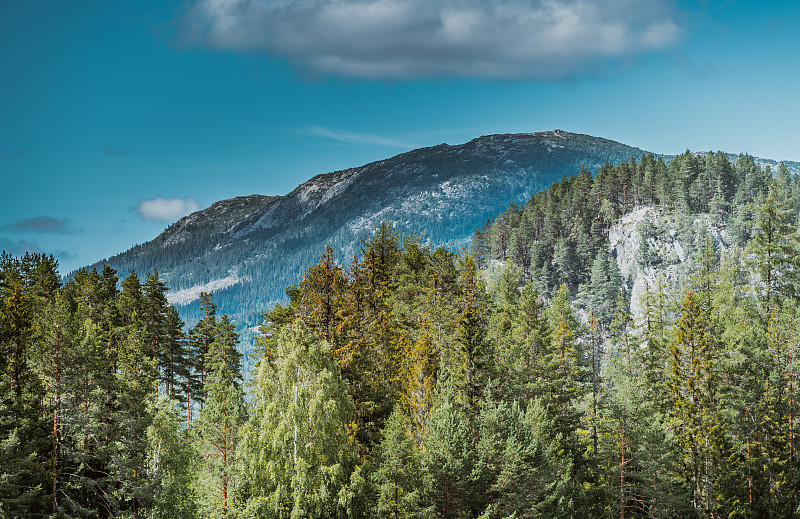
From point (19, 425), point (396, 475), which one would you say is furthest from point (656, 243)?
point (19, 425)

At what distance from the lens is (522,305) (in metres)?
45.6

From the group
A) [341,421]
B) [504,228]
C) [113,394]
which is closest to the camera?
[341,421]

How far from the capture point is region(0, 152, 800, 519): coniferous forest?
1167 inches

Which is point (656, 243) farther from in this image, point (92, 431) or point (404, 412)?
point (92, 431)

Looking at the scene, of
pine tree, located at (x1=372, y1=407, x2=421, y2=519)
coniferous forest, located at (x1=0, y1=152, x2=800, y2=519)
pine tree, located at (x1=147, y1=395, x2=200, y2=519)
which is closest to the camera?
pine tree, located at (x1=372, y1=407, x2=421, y2=519)

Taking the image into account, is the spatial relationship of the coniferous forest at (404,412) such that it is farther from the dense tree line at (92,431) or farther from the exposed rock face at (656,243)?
the exposed rock face at (656,243)

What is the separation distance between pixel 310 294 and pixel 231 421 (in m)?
9.82

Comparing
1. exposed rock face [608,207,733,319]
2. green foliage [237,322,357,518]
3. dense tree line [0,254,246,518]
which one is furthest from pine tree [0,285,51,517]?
exposed rock face [608,207,733,319]

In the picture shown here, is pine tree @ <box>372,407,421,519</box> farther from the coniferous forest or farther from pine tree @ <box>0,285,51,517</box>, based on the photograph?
pine tree @ <box>0,285,51,517</box>

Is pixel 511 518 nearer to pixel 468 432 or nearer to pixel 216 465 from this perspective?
pixel 468 432

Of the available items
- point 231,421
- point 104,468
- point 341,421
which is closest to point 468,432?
point 341,421

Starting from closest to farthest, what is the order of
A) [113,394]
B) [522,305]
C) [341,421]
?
[341,421] < [113,394] < [522,305]

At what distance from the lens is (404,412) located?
33281 millimetres

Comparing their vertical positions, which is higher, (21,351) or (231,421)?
(21,351)
